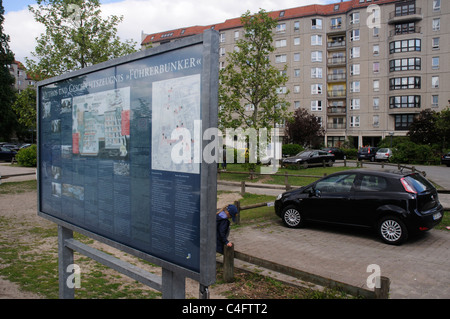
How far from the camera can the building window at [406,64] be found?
51312 mm

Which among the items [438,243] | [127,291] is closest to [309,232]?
[438,243]

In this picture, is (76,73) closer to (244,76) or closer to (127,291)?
(127,291)

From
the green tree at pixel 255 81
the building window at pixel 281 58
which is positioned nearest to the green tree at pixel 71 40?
the green tree at pixel 255 81

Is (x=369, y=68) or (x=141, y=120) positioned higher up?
(x=369, y=68)

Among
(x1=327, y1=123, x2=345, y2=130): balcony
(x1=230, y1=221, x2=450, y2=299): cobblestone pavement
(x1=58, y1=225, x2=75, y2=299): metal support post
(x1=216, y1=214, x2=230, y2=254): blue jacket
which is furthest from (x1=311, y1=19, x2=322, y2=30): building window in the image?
(x1=58, y1=225, x2=75, y2=299): metal support post

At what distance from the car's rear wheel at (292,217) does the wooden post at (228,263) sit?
4374 mm

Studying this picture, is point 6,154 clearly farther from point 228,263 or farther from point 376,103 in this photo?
point 376,103

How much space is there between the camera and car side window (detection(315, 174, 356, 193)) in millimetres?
8812

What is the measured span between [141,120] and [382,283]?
2616 millimetres

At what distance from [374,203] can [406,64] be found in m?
51.7

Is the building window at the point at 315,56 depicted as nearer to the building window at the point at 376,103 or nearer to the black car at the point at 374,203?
the building window at the point at 376,103

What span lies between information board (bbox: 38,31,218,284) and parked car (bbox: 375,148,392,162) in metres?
38.0

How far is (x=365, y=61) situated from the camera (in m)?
55.2
